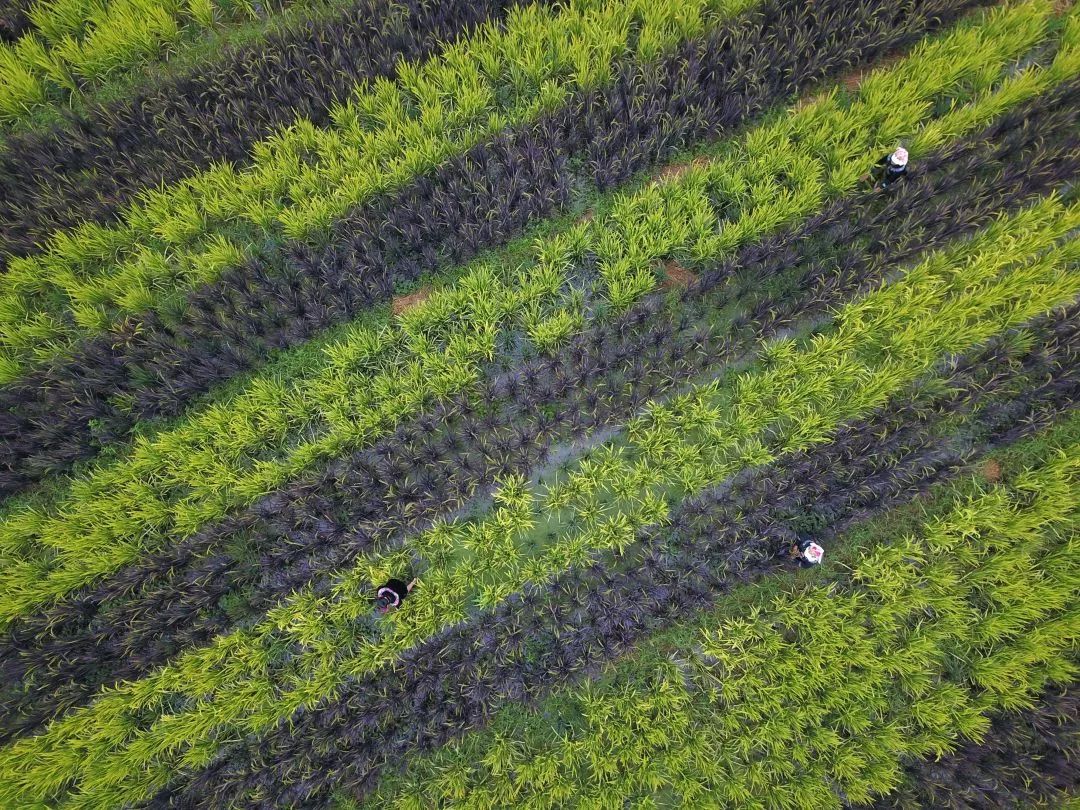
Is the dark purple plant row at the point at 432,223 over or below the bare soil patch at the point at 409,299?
over

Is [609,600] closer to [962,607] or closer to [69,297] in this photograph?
[962,607]

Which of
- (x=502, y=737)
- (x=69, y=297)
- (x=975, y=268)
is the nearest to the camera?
(x=502, y=737)

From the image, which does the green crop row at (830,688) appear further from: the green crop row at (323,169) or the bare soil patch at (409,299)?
the green crop row at (323,169)

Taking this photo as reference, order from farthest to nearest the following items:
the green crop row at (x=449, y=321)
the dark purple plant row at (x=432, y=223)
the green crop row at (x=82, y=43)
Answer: the green crop row at (x=82, y=43), the dark purple plant row at (x=432, y=223), the green crop row at (x=449, y=321)

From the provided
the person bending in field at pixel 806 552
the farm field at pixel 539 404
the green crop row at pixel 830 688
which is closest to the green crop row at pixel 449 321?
the farm field at pixel 539 404

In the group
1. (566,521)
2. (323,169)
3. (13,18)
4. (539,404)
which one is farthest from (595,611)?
(13,18)

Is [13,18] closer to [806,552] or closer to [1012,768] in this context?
[806,552]

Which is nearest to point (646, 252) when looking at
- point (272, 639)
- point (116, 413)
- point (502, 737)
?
point (502, 737)
